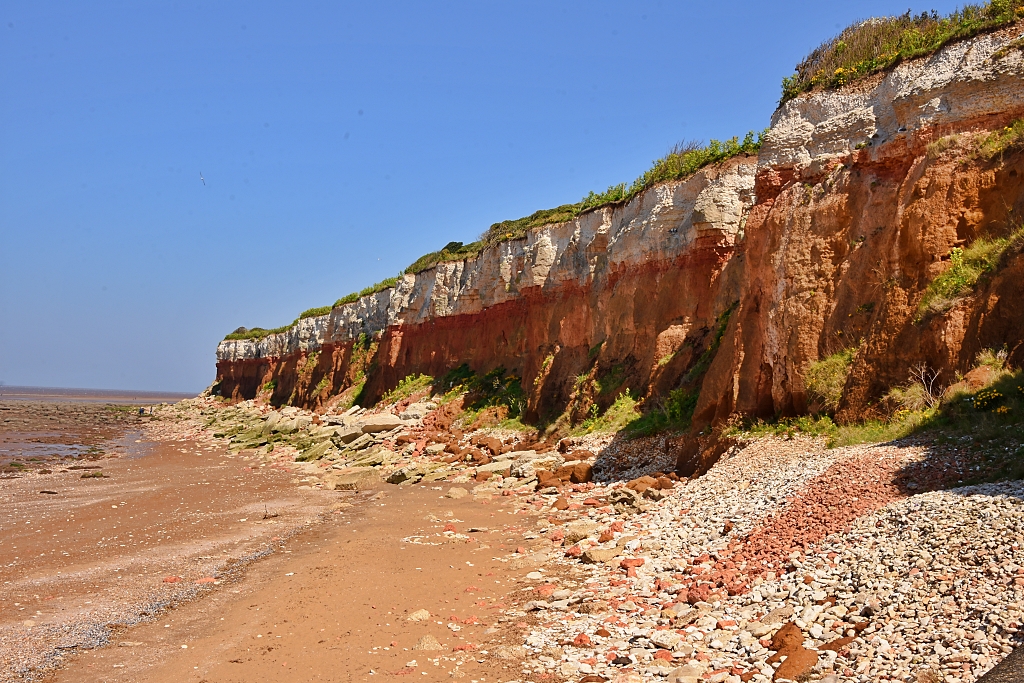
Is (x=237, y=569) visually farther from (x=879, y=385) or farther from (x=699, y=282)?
(x=699, y=282)

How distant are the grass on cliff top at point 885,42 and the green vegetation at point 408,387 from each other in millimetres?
25005

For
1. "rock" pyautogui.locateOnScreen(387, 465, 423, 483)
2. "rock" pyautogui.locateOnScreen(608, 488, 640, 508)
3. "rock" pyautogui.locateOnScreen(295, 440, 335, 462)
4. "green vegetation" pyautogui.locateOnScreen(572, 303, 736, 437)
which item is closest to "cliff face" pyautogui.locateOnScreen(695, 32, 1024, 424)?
"green vegetation" pyautogui.locateOnScreen(572, 303, 736, 437)

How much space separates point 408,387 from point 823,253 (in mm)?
27268

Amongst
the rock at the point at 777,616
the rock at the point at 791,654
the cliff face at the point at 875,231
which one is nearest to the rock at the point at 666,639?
the rock at the point at 777,616

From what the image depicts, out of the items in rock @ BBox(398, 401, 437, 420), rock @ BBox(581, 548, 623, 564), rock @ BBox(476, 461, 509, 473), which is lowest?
rock @ BBox(581, 548, 623, 564)

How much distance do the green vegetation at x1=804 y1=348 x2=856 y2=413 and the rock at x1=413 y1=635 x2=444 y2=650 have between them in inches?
303

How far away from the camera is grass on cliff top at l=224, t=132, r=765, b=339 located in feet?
64.5

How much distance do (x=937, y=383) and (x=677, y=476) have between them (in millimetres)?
4934

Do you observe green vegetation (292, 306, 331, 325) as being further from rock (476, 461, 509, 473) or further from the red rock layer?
rock (476, 461, 509, 473)

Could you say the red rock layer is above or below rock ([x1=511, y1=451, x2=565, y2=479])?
above

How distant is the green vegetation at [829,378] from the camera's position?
11.7m

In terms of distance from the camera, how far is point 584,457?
16625mm

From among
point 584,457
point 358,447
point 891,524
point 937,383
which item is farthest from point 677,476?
point 358,447

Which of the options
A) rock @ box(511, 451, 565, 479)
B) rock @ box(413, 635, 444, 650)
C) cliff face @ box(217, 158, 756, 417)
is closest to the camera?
rock @ box(413, 635, 444, 650)
